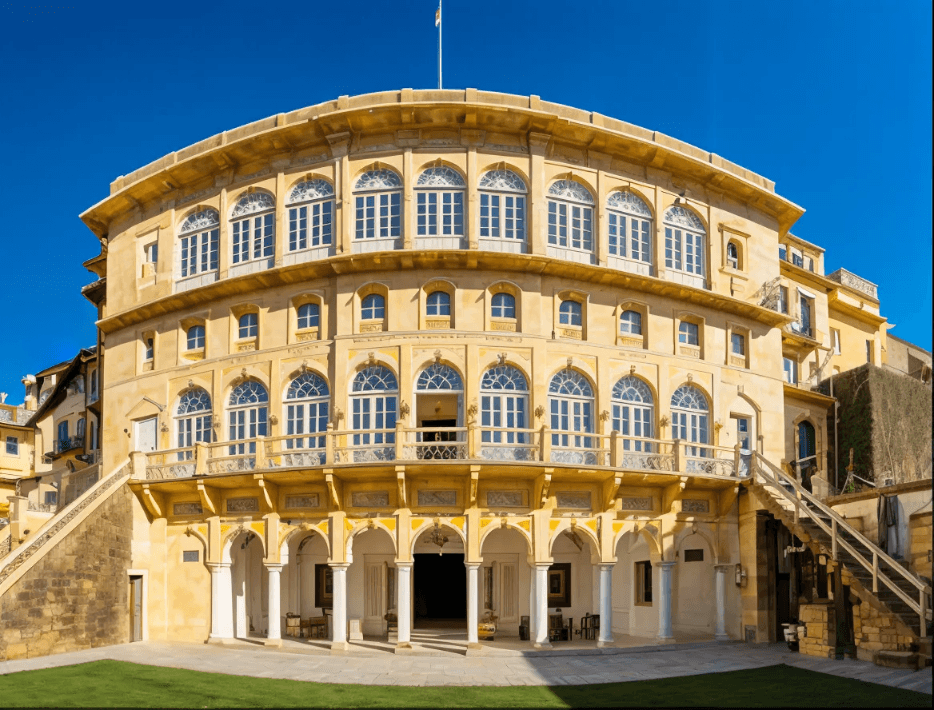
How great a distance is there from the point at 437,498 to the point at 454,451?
4.63 feet

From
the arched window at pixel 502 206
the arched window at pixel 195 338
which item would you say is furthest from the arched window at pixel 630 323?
the arched window at pixel 195 338

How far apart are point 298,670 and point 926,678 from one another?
45.0 feet

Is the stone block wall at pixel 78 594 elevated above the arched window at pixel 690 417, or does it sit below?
below

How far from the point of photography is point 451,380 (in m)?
26.8

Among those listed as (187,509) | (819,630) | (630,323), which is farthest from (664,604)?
(187,509)

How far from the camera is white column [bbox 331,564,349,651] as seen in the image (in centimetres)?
2523

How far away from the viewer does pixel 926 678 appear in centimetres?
1856

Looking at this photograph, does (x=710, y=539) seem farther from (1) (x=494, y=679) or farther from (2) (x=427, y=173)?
(2) (x=427, y=173)

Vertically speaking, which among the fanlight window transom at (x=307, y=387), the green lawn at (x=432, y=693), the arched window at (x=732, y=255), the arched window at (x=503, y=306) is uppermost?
the arched window at (x=732, y=255)

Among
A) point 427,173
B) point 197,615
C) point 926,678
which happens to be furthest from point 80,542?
point 926,678

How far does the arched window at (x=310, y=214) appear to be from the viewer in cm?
2833

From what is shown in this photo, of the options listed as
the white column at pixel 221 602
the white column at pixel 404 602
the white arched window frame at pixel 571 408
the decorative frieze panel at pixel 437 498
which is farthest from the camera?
the white column at pixel 221 602

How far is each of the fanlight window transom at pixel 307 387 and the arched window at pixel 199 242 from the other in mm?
5209

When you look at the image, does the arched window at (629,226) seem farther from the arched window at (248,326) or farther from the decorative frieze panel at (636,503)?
the arched window at (248,326)
